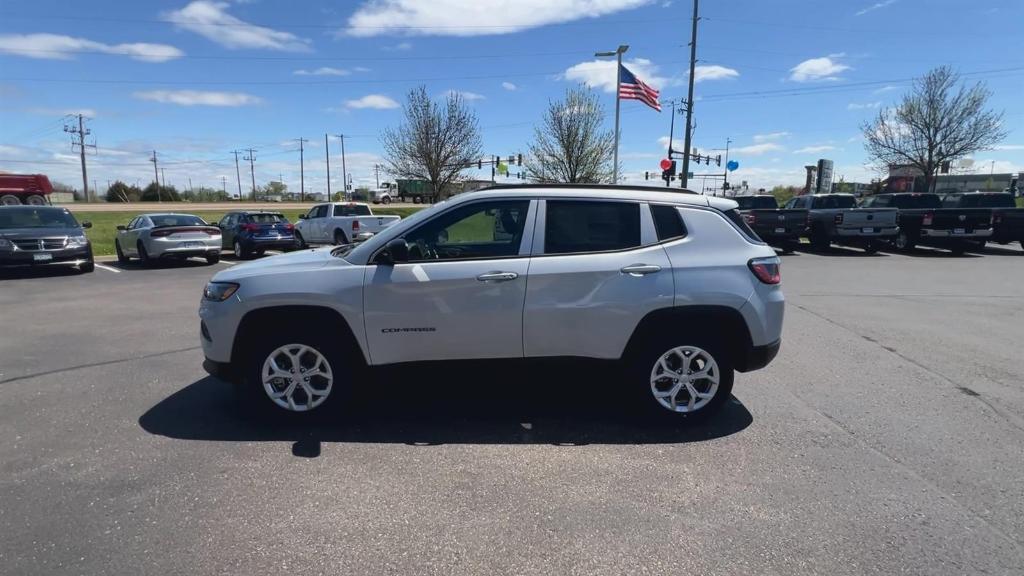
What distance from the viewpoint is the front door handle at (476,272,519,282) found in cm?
400

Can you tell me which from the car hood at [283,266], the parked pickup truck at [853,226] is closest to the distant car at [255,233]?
the car hood at [283,266]

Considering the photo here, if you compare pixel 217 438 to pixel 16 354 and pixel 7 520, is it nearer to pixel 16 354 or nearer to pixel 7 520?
pixel 7 520

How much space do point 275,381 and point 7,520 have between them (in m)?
1.63

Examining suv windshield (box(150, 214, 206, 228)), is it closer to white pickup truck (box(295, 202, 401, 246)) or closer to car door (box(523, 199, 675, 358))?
white pickup truck (box(295, 202, 401, 246))

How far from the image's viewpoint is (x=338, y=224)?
19.1 m

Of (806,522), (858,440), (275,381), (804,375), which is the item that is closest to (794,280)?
(804,375)

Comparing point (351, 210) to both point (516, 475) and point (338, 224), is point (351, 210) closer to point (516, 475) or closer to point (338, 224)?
point (338, 224)

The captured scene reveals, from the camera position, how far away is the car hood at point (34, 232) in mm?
11891

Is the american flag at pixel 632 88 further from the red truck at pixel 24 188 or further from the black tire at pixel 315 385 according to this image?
the red truck at pixel 24 188

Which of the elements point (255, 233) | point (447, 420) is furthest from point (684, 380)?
point (255, 233)

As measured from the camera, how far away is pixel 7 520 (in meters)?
3.00

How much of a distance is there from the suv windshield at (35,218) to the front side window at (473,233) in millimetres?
13196

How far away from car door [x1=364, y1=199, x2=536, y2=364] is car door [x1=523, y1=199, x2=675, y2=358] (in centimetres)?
11

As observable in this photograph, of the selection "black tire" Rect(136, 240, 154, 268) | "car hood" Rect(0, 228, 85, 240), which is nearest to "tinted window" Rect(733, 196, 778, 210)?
"black tire" Rect(136, 240, 154, 268)
